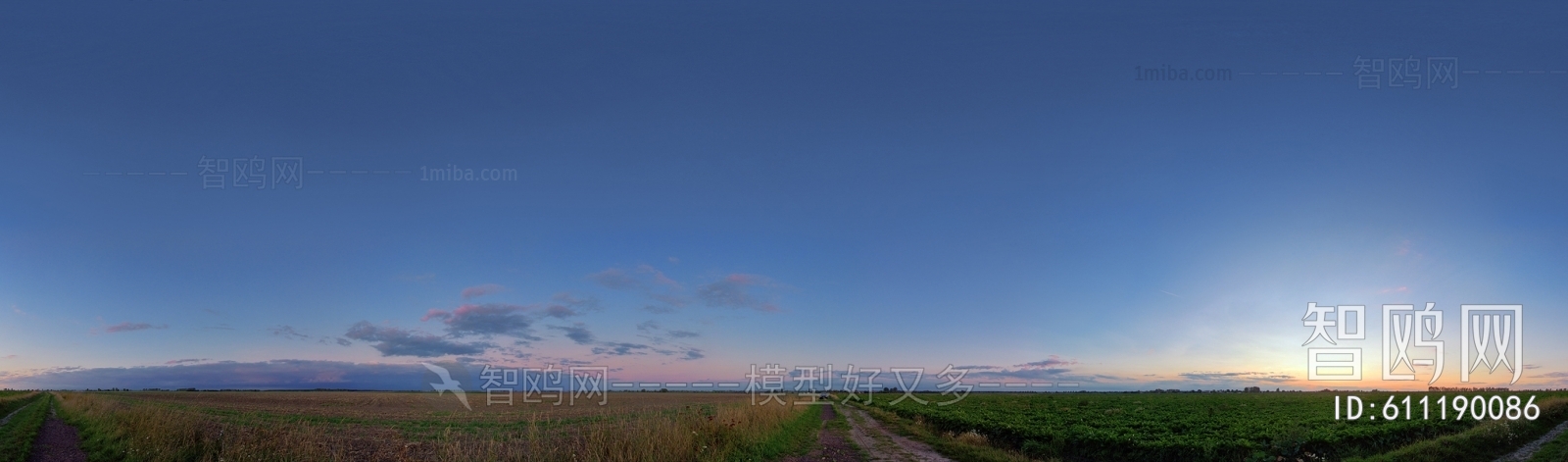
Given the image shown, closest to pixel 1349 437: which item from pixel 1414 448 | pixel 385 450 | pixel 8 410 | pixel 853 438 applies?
pixel 1414 448

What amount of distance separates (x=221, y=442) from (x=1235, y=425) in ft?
92.8

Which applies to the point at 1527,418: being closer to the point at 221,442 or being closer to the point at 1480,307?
the point at 1480,307

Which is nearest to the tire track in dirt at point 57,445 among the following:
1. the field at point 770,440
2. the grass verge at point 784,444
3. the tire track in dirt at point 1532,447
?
the field at point 770,440

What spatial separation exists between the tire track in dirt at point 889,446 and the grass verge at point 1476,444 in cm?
958

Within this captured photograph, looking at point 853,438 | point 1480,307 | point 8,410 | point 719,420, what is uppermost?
point 1480,307

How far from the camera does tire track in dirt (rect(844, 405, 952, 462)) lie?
1777cm

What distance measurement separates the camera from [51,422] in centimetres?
2834

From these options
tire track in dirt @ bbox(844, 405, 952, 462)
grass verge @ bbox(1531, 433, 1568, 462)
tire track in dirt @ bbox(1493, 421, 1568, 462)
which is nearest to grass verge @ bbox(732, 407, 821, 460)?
tire track in dirt @ bbox(844, 405, 952, 462)

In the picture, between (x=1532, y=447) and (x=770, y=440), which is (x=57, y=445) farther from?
(x=1532, y=447)

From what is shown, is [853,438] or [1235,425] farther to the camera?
[1235,425]

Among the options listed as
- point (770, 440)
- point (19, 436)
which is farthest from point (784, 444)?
point (19, 436)

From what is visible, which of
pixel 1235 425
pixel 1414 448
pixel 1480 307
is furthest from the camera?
pixel 1235 425

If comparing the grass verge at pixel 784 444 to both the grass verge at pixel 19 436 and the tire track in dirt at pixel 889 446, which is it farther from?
the grass verge at pixel 19 436

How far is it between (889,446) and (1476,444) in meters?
14.6
